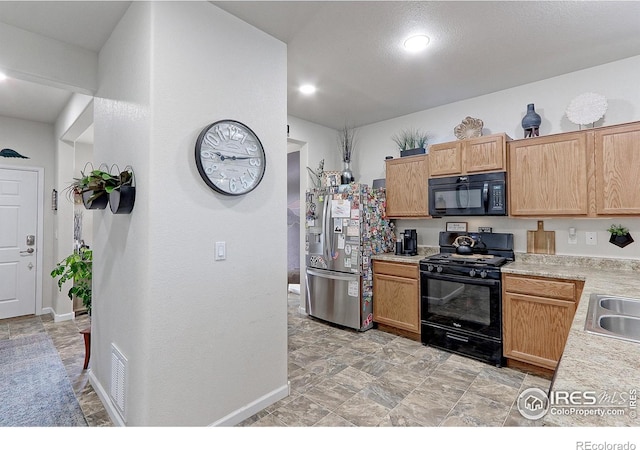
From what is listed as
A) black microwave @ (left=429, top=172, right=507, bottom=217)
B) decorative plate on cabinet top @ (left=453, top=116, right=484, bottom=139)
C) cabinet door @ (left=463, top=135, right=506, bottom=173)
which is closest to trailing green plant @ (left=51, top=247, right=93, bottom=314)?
black microwave @ (left=429, top=172, right=507, bottom=217)

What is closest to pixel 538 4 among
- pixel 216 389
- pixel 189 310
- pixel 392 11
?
pixel 392 11

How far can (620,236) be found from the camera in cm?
271

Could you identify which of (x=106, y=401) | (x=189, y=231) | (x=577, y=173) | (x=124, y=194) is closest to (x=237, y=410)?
(x=106, y=401)

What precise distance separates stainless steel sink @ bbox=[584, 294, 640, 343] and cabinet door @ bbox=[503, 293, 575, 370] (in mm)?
770

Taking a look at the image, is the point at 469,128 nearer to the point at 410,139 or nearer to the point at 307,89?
the point at 410,139

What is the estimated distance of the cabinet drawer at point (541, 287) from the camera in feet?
8.16

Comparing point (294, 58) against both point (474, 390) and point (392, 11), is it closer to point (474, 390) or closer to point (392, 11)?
point (392, 11)

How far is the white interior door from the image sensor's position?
4148 millimetres

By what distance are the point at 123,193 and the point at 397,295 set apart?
2780 mm

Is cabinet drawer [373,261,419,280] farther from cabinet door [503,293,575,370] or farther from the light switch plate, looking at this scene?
the light switch plate

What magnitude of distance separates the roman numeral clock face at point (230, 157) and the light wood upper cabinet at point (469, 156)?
2.09 m

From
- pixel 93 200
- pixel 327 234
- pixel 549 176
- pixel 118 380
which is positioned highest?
pixel 549 176

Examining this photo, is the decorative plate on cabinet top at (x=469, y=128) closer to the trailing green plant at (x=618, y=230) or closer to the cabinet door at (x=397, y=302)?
the trailing green plant at (x=618, y=230)

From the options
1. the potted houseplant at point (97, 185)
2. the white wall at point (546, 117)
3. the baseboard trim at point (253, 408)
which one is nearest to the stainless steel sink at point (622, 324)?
the white wall at point (546, 117)
